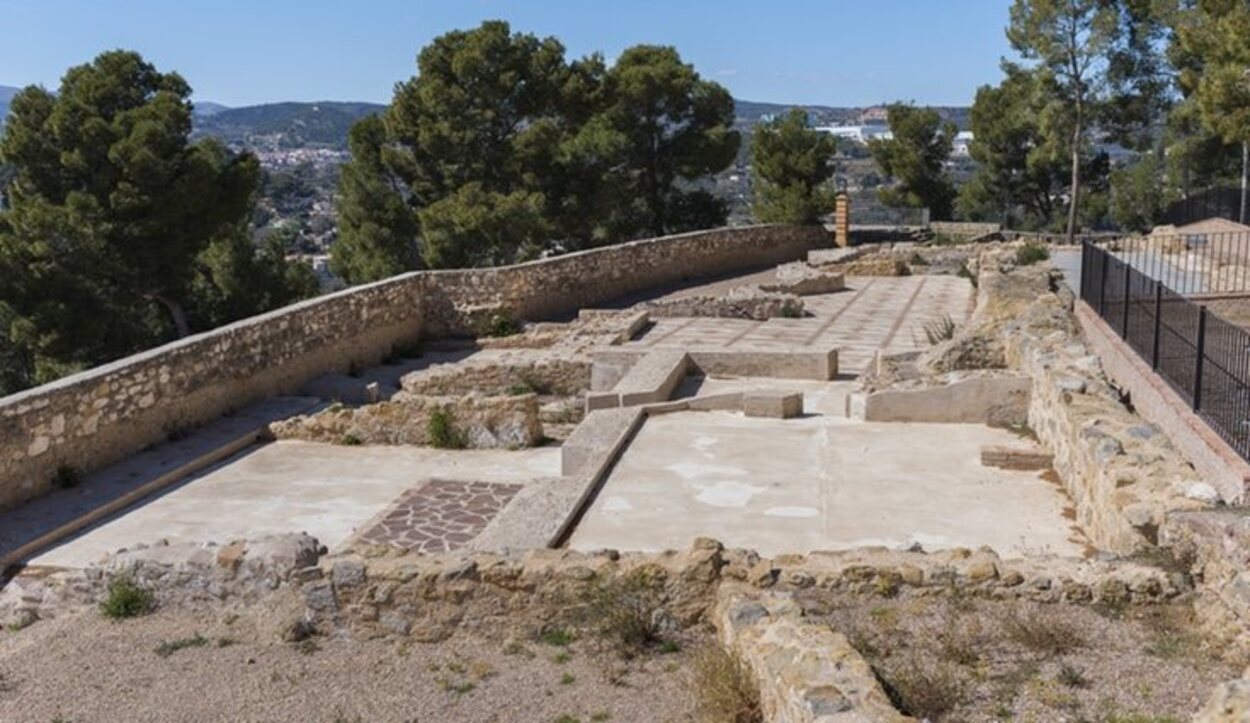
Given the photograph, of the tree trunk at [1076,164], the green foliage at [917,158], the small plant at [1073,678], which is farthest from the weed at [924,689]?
the green foliage at [917,158]

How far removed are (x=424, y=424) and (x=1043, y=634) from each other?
776 centimetres

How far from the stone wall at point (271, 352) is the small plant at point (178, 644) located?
153 inches

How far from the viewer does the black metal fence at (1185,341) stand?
847cm

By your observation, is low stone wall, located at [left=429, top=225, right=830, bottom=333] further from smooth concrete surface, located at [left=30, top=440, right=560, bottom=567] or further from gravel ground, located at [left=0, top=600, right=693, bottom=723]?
gravel ground, located at [left=0, top=600, right=693, bottom=723]

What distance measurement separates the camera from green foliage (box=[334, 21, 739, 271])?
27.7 metres

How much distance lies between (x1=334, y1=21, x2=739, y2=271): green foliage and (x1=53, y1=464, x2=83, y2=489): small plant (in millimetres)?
17173

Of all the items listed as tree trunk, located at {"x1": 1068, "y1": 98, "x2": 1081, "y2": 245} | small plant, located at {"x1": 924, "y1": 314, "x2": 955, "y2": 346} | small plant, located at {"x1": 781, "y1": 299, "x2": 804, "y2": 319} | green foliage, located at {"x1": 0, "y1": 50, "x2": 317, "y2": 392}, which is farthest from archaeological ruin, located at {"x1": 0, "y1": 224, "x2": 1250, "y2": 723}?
tree trunk, located at {"x1": 1068, "y1": 98, "x2": 1081, "y2": 245}

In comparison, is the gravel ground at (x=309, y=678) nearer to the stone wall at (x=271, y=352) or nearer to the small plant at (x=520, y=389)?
the stone wall at (x=271, y=352)

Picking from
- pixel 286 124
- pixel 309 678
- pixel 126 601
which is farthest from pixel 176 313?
pixel 286 124

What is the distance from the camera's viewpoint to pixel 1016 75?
33312mm

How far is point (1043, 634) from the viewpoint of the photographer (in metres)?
5.70

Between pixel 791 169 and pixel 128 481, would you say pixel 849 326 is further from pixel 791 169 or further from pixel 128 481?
pixel 791 169

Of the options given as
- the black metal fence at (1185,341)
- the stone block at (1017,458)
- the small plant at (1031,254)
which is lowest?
the stone block at (1017,458)

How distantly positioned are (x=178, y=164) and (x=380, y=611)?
18.2 metres
